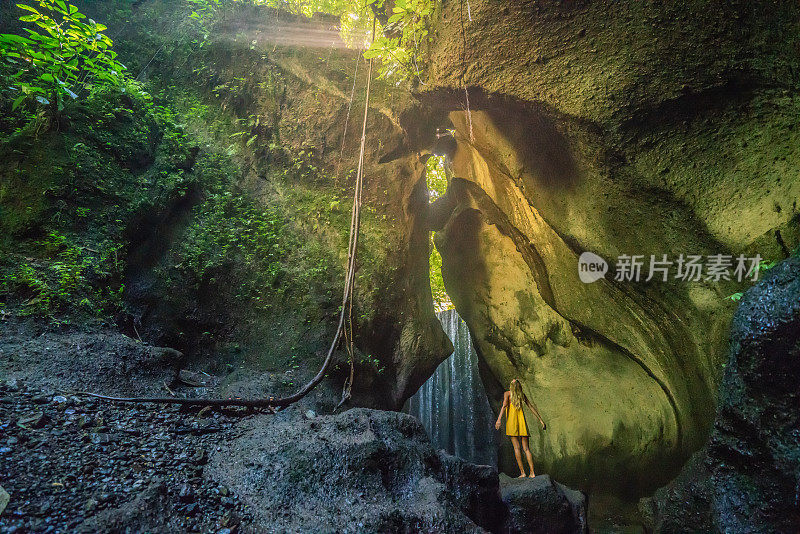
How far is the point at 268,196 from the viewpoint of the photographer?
668cm

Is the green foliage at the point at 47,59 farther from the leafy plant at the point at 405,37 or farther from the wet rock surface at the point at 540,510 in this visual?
the wet rock surface at the point at 540,510

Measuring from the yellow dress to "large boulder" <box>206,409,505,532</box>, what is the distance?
2.78 meters

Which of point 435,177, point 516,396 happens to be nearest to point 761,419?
point 516,396

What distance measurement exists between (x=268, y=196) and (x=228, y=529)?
5.44 metres

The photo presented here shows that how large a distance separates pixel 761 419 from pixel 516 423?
4.30m

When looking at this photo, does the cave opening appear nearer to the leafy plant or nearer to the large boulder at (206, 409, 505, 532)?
the leafy plant

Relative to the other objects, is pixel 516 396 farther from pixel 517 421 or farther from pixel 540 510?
pixel 540 510

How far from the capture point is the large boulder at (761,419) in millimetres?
2285

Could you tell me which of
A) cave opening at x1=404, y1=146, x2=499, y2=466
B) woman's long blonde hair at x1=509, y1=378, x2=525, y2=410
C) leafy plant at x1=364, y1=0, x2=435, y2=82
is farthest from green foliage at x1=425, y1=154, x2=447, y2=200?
woman's long blonde hair at x1=509, y1=378, x2=525, y2=410

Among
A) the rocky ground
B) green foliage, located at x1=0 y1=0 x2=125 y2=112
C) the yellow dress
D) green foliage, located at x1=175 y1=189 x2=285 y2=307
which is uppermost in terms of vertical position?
green foliage, located at x1=0 y1=0 x2=125 y2=112

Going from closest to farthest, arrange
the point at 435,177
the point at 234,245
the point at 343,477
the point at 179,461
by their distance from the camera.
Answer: the point at 179,461 < the point at 343,477 < the point at 234,245 < the point at 435,177

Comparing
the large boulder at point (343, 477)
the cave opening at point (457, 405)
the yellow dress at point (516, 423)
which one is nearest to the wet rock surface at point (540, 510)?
the yellow dress at point (516, 423)

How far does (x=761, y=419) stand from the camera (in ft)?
8.06

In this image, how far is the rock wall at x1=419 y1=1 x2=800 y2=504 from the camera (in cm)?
316
